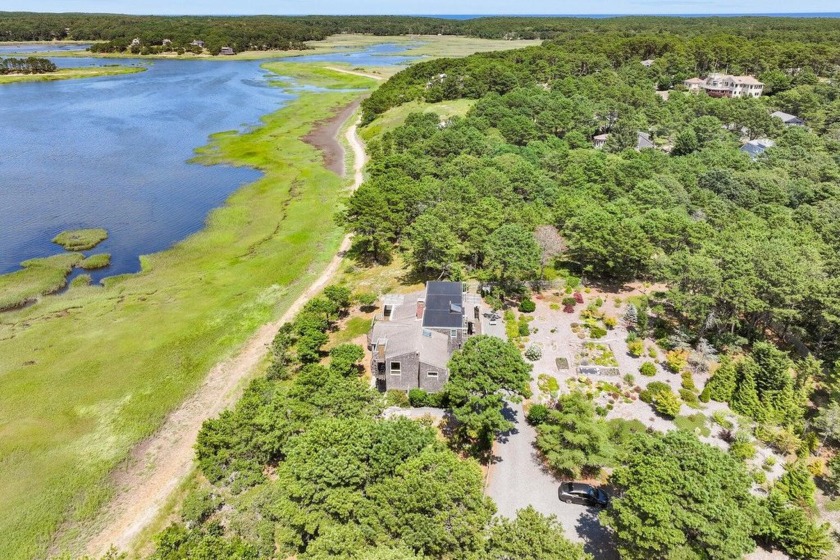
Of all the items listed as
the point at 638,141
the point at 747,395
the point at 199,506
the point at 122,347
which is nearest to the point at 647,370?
the point at 747,395

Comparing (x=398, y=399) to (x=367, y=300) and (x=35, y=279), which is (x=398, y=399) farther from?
(x=35, y=279)

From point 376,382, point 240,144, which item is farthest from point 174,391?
point 240,144

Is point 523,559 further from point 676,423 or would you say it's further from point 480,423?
point 676,423

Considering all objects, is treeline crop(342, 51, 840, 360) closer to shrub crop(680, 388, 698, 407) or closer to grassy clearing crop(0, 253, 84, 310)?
shrub crop(680, 388, 698, 407)

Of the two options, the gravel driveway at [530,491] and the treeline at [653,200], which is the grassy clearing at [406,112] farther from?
the gravel driveway at [530,491]

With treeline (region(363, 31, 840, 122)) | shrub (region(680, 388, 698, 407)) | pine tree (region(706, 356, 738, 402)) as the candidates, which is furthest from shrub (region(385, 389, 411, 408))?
treeline (region(363, 31, 840, 122))

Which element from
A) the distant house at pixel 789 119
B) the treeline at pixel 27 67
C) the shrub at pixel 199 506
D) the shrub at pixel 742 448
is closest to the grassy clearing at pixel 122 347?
the shrub at pixel 199 506
